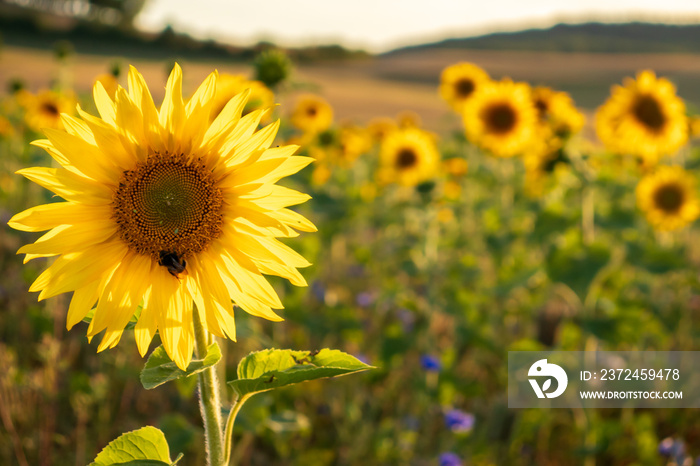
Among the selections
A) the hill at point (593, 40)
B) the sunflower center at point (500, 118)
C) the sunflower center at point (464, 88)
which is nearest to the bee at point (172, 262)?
the sunflower center at point (500, 118)

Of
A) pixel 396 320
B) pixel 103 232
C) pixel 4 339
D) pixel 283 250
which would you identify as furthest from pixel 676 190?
pixel 4 339

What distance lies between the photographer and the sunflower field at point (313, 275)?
53.2 inches

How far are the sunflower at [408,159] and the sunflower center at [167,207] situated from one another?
315 cm

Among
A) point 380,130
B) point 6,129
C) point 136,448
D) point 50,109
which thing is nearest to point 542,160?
point 136,448

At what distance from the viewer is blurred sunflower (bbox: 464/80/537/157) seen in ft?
14.5

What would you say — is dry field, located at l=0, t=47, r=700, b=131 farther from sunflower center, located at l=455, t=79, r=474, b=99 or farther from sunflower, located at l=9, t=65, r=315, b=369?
sunflower, located at l=9, t=65, r=315, b=369

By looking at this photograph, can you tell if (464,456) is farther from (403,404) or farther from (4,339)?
(4,339)

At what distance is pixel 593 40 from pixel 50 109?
6915 cm

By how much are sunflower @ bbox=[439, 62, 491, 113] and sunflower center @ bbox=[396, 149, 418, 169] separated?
2.97 feet

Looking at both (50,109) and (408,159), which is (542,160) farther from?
(50,109)

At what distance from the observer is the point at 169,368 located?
125cm

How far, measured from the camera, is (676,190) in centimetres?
408

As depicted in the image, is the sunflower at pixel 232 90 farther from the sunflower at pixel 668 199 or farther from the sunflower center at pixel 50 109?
the sunflower center at pixel 50 109

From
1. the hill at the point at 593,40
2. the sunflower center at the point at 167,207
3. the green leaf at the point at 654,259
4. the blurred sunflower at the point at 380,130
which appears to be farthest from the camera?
the hill at the point at 593,40
